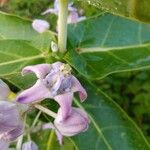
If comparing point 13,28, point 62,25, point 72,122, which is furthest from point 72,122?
point 13,28

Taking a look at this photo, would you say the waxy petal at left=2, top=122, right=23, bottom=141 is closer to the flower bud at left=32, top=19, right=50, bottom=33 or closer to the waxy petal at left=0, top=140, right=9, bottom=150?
the waxy petal at left=0, top=140, right=9, bottom=150

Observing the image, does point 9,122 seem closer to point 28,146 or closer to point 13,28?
point 28,146

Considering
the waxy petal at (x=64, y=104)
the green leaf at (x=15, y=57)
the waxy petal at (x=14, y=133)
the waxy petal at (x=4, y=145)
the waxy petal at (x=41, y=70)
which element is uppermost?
the waxy petal at (x=41, y=70)

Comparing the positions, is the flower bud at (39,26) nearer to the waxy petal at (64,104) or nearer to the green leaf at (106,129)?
the green leaf at (106,129)

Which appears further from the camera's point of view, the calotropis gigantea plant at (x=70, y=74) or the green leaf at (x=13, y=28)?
the green leaf at (x=13, y=28)

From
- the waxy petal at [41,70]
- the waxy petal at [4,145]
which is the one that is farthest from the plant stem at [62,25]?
the waxy petal at [4,145]

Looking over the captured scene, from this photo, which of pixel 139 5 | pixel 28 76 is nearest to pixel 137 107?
pixel 28 76

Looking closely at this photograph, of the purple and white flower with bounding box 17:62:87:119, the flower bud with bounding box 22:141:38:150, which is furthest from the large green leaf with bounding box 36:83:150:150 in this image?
the purple and white flower with bounding box 17:62:87:119
